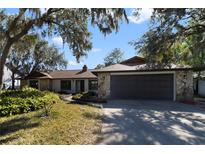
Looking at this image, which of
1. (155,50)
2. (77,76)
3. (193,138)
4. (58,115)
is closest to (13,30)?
(58,115)

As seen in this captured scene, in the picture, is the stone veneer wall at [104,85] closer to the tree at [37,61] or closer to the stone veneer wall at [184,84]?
the stone veneer wall at [184,84]

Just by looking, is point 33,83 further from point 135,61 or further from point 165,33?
point 165,33

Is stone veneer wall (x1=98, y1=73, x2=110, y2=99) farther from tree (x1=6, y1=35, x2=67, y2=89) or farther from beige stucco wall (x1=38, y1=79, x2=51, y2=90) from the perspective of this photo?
tree (x1=6, y1=35, x2=67, y2=89)

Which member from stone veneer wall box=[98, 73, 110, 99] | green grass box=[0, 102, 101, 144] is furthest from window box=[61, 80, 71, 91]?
green grass box=[0, 102, 101, 144]

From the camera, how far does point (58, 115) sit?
10570 millimetres

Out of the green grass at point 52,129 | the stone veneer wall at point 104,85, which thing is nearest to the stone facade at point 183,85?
the stone veneer wall at point 104,85

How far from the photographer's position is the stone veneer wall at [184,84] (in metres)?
19.0

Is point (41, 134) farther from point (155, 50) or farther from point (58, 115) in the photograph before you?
point (155, 50)

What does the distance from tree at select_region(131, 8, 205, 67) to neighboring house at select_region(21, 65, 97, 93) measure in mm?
13884

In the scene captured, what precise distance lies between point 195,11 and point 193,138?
10162 millimetres

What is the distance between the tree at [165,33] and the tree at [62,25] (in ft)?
12.4

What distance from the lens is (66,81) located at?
3406cm

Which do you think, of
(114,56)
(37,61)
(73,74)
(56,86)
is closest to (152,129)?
(73,74)

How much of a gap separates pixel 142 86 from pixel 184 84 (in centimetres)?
329
